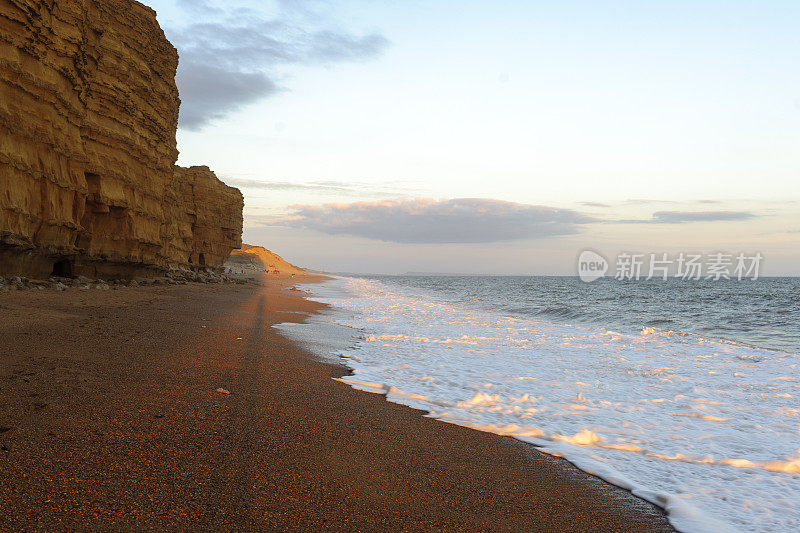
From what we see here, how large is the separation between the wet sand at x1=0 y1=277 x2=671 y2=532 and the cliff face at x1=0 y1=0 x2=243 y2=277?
27.8 feet

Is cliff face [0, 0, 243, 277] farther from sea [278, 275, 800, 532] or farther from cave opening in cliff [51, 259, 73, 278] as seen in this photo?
sea [278, 275, 800, 532]

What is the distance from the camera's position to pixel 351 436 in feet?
13.6

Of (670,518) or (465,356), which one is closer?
(670,518)

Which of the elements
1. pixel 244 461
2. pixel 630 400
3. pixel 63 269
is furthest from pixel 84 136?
pixel 630 400

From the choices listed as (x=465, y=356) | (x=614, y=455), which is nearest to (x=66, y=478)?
(x=614, y=455)

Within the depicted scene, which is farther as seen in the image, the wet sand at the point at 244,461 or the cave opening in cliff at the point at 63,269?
the cave opening in cliff at the point at 63,269

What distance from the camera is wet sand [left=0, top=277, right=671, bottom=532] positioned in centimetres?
262

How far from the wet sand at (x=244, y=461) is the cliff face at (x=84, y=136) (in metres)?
8.47

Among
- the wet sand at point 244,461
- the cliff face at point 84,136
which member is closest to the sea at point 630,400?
the wet sand at point 244,461

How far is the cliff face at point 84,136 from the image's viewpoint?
Answer: 1184cm

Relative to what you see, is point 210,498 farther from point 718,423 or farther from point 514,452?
point 718,423

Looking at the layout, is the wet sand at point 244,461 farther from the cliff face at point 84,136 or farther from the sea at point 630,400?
the cliff face at point 84,136

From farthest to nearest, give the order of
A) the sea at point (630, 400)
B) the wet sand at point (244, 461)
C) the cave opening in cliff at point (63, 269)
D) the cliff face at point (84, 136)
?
the cave opening in cliff at point (63, 269) → the cliff face at point (84, 136) → the sea at point (630, 400) → the wet sand at point (244, 461)

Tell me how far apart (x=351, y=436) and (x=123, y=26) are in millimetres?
19725
